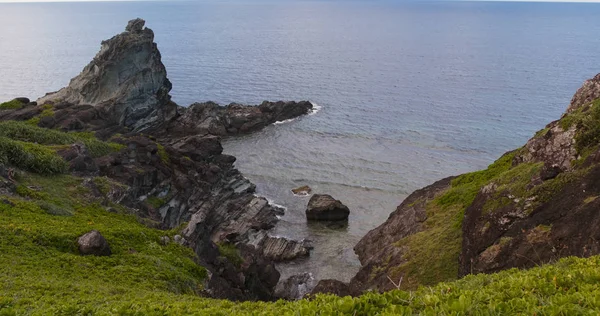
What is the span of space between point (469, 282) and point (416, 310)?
4.25 m

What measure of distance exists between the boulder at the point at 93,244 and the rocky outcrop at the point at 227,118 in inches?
2484

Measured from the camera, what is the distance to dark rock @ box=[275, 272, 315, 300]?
45750 mm

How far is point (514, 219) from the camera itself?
31.2 m

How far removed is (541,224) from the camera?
2909 cm

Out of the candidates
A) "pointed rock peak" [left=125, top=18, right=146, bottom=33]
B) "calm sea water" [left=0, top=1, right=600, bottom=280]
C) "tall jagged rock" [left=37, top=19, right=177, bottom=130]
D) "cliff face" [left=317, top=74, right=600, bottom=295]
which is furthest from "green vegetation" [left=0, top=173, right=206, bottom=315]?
"pointed rock peak" [left=125, top=18, right=146, bottom=33]

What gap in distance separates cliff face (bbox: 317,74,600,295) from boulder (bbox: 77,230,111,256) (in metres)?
16.9

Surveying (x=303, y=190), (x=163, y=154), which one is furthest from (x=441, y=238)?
(x=163, y=154)

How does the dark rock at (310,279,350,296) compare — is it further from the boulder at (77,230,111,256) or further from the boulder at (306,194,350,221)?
the boulder at (306,194,350,221)

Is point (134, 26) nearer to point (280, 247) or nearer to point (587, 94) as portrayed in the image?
point (280, 247)

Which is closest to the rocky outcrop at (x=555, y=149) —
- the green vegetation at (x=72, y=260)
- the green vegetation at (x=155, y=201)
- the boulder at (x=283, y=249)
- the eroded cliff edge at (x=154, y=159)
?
the eroded cliff edge at (x=154, y=159)

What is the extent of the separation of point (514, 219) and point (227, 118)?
75751 mm

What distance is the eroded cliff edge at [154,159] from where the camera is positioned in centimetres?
4166

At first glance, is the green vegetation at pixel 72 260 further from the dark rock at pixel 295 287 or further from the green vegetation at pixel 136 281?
the dark rock at pixel 295 287

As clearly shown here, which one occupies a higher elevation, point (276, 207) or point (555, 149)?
point (555, 149)
